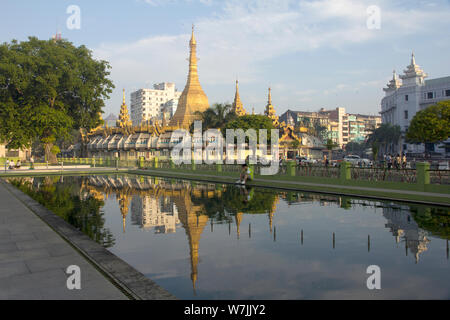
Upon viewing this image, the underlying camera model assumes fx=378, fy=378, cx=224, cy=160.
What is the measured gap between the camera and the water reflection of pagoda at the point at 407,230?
35.0 ft

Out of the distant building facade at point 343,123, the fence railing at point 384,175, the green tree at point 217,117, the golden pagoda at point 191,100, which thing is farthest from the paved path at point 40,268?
the distant building facade at point 343,123

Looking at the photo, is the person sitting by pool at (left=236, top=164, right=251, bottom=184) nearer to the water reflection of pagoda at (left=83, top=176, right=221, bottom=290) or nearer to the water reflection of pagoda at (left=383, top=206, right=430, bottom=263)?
the water reflection of pagoda at (left=83, top=176, right=221, bottom=290)

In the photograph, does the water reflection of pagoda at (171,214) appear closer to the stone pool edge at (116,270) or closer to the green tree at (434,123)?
the stone pool edge at (116,270)

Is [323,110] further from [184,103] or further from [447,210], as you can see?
[447,210]

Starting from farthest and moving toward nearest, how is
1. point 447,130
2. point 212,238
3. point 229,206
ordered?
point 447,130 < point 229,206 < point 212,238

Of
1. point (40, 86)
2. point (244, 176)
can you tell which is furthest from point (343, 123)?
point (244, 176)

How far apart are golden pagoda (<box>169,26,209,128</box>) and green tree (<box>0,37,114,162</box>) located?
24027 millimetres

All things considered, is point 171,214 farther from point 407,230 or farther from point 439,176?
point 439,176

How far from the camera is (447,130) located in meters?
49.7

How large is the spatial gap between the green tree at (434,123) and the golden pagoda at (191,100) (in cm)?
4319

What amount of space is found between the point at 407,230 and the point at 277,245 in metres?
5.01

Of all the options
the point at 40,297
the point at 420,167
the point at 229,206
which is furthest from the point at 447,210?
the point at 40,297

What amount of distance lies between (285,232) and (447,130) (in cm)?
4635

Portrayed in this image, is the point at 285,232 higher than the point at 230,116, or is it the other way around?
the point at 230,116
